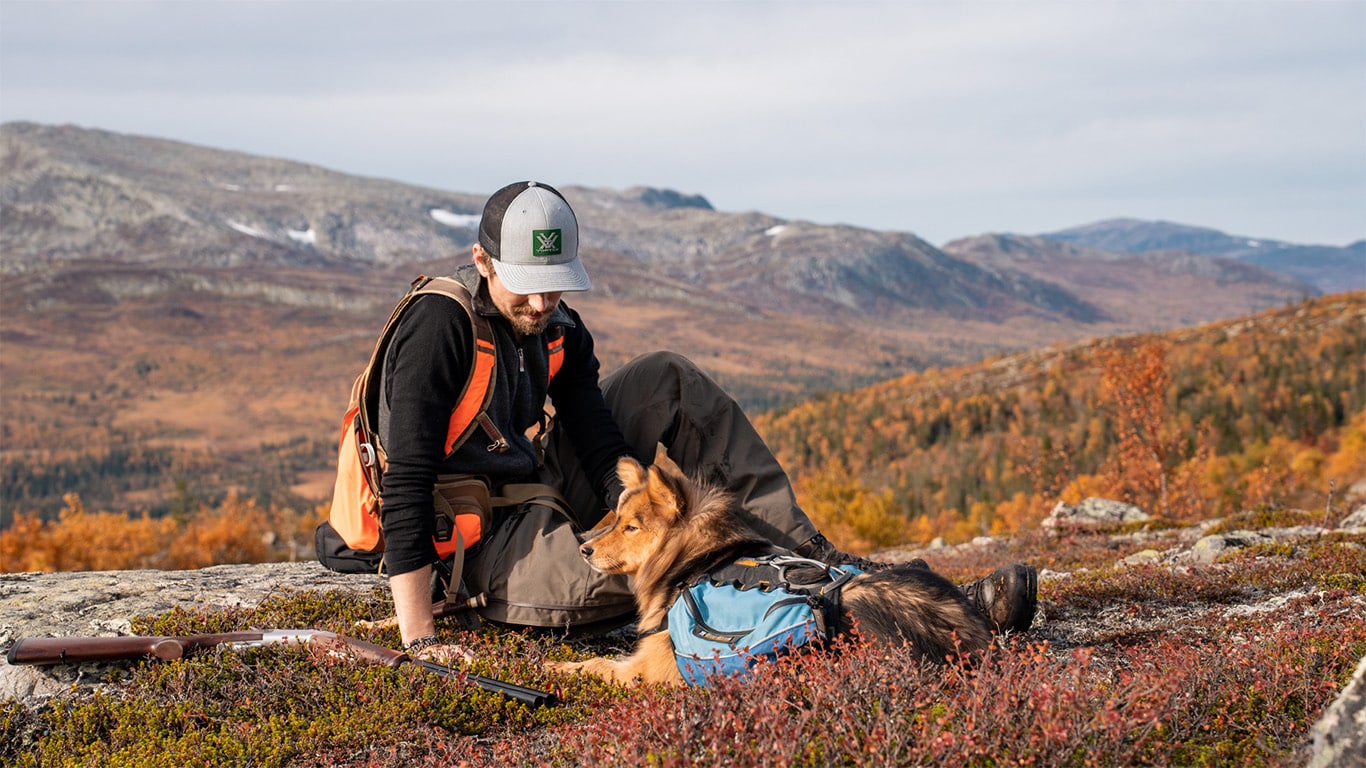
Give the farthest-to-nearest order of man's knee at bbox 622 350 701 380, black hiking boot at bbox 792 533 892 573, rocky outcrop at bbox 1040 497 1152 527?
rocky outcrop at bbox 1040 497 1152 527 < man's knee at bbox 622 350 701 380 < black hiking boot at bbox 792 533 892 573

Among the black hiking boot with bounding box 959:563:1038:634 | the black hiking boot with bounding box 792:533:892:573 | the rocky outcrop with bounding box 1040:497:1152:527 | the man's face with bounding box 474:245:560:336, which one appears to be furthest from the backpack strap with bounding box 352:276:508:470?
the rocky outcrop with bounding box 1040:497:1152:527

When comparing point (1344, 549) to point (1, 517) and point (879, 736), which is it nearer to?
point (879, 736)

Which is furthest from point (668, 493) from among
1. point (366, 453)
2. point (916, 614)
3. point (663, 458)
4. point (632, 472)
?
point (366, 453)

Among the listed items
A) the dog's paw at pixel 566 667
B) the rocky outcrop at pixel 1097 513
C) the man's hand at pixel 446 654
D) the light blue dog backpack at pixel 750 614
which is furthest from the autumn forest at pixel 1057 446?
the man's hand at pixel 446 654

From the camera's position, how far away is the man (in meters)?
5.88

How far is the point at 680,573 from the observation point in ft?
19.2

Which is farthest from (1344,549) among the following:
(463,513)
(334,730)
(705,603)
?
(334,730)

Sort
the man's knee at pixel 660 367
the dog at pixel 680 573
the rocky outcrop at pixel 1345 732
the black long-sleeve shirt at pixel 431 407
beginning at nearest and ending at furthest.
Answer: the rocky outcrop at pixel 1345 732 → the dog at pixel 680 573 → the black long-sleeve shirt at pixel 431 407 → the man's knee at pixel 660 367

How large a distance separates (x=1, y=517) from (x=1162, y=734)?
22249 centimetres

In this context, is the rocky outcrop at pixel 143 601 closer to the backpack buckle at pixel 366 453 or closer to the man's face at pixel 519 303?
the backpack buckle at pixel 366 453

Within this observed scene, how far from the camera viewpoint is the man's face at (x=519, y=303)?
6.09 metres

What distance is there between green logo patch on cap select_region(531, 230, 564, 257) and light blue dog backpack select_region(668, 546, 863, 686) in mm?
2175

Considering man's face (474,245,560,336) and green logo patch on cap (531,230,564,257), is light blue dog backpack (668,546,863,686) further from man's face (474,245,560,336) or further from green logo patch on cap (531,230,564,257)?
green logo patch on cap (531,230,564,257)

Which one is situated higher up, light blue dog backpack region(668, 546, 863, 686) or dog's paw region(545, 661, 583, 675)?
light blue dog backpack region(668, 546, 863, 686)
